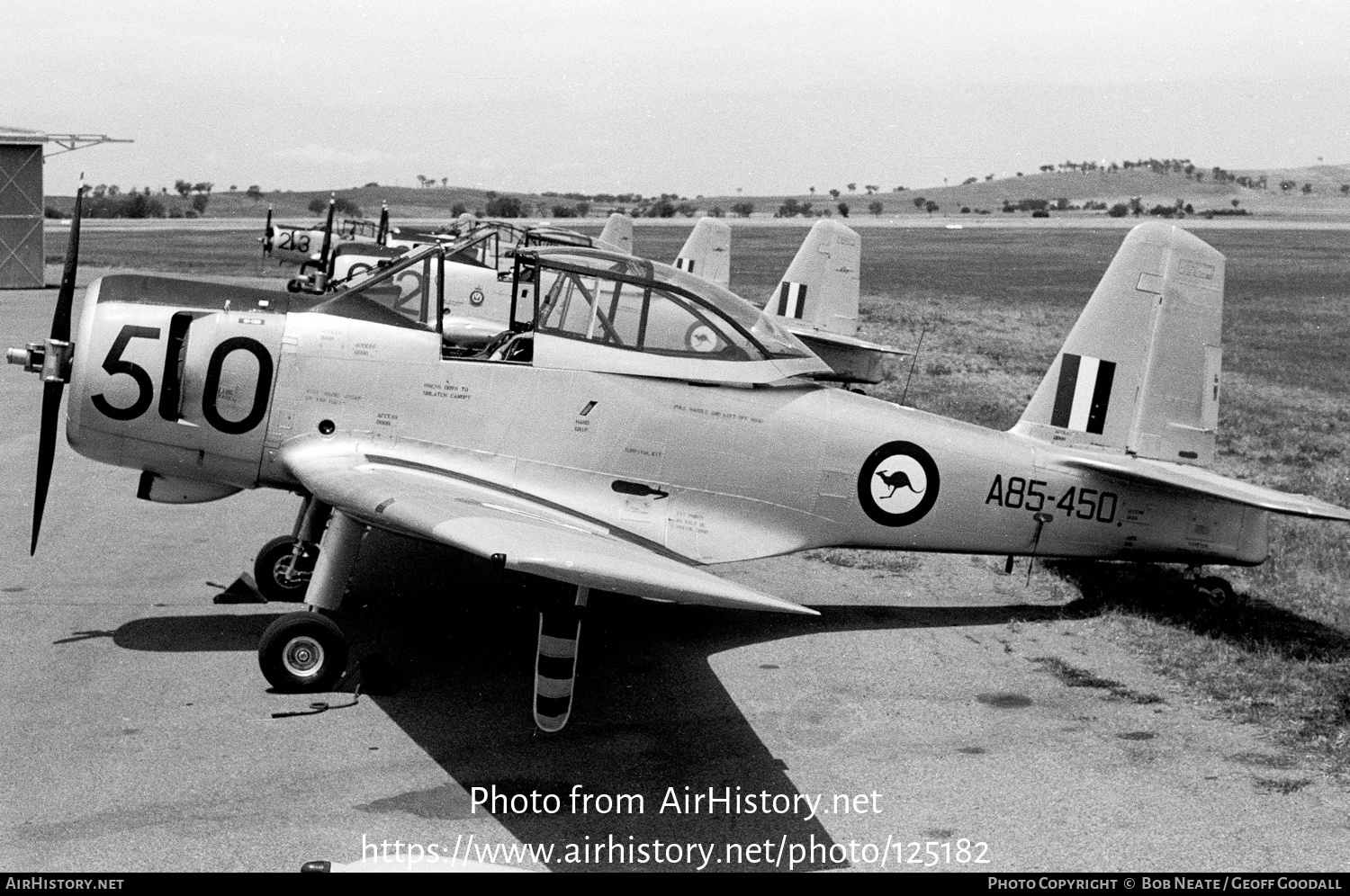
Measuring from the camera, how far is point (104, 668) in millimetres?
6855

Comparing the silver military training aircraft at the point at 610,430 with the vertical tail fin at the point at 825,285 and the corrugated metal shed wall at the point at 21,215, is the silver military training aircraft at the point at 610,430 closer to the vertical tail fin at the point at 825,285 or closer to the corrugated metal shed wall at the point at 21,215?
the vertical tail fin at the point at 825,285

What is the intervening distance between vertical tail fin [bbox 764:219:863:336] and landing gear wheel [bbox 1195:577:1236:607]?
1036 cm

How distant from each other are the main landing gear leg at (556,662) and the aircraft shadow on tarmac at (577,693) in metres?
0.23

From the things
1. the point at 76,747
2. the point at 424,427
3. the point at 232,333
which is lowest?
the point at 76,747

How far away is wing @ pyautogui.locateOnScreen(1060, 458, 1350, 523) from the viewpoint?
24.6ft

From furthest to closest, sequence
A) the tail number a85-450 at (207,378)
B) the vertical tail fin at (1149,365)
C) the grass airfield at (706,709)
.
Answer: the vertical tail fin at (1149,365) → the tail number a85-450 at (207,378) → the grass airfield at (706,709)

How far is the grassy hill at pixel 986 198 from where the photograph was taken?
115062mm

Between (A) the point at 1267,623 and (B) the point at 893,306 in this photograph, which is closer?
(A) the point at 1267,623

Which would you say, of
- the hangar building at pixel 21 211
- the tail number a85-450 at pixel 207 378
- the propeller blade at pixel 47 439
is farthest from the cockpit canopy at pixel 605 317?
the hangar building at pixel 21 211

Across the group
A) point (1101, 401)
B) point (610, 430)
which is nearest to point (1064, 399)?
point (1101, 401)

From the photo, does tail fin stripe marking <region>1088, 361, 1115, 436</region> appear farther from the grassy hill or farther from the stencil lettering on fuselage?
the grassy hill

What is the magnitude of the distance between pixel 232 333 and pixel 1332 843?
6122 mm
